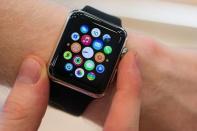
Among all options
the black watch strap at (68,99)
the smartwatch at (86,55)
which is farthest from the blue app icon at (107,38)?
the black watch strap at (68,99)

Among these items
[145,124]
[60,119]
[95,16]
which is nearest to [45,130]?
[60,119]

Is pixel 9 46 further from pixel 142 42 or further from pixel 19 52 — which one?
pixel 142 42

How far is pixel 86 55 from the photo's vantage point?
24.3 inches

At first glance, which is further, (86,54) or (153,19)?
(153,19)

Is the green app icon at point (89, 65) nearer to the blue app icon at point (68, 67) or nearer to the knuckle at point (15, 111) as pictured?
the blue app icon at point (68, 67)

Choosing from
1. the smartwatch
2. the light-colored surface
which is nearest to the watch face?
the smartwatch

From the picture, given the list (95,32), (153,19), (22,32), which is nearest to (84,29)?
(95,32)

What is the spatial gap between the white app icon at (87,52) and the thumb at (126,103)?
0.06 m

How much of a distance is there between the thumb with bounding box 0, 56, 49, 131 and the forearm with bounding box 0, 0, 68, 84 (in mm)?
61

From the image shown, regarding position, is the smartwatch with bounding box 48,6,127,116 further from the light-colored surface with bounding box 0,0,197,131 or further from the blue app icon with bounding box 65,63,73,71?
the light-colored surface with bounding box 0,0,197,131

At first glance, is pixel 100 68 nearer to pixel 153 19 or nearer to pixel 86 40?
pixel 86 40

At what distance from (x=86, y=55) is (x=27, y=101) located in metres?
0.13

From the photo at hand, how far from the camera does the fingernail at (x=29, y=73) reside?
0.57m

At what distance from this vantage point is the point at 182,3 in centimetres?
99
